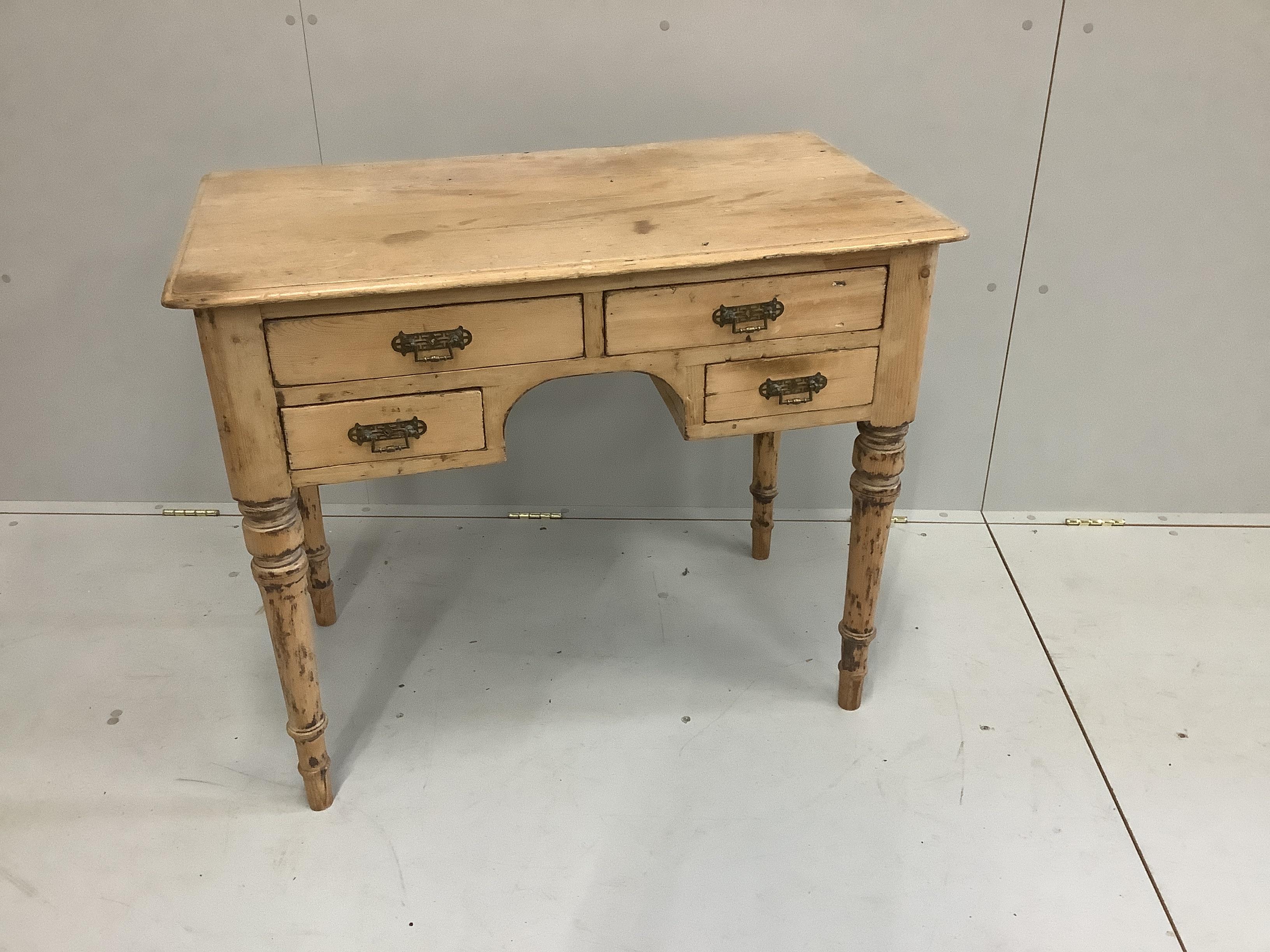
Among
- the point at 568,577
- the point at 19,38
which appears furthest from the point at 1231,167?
the point at 19,38

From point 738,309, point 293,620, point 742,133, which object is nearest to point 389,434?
point 293,620

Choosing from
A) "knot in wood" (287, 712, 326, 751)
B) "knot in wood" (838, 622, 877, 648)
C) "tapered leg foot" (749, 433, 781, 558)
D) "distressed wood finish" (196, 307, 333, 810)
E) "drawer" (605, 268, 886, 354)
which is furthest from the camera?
"tapered leg foot" (749, 433, 781, 558)

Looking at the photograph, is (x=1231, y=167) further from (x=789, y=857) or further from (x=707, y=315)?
(x=789, y=857)

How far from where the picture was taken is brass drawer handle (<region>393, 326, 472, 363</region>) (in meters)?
1.41

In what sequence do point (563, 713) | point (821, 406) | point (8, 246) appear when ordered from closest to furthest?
Answer: 1. point (821, 406)
2. point (563, 713)
3. point (8, 246)

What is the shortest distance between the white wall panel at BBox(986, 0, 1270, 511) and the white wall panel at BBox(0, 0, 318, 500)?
1.58m

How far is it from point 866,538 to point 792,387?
35 centimetres

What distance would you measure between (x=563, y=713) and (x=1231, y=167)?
68.9 inches

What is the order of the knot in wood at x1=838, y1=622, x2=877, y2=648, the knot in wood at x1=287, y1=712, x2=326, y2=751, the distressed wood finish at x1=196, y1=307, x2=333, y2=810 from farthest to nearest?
the knot in wood at x1=838, y1=622, x2=877, y2=648
the knot in wood at x1=287, y1=712, x2=326, y2=751
the distressed wood finish at x1=196, y1=307, x2=333, y2=810

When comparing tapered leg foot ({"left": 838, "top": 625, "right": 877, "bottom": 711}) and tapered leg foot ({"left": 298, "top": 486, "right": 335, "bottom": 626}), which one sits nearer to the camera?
tapered leg foot ({"left": 838, "top": 625, "right": 877, "bottom": 711})

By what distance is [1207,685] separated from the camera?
1.99 m

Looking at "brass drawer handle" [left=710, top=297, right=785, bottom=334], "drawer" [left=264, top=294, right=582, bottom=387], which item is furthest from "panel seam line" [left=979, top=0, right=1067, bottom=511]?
"drawer" [left=264, top=294, right=582, bottom=387]

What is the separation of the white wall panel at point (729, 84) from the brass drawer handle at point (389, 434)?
2.95ft

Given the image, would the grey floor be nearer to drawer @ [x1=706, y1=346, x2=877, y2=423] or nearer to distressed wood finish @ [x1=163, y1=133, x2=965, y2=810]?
distressed wood finish @ [x1=163, y1=133, x2=965, y2=810]
